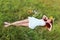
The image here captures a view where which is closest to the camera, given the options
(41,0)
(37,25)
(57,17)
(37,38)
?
(37,38)

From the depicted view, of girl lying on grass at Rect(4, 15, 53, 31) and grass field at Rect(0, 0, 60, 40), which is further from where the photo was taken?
girl lying on grass at Rect(4, 15, 53, 31)

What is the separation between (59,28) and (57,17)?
390 millimetres

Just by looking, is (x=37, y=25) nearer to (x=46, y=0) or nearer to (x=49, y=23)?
(x=49, y=23)

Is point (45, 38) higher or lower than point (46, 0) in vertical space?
lower

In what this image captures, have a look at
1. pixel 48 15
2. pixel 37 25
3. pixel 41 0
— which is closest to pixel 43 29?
pixel 37 25

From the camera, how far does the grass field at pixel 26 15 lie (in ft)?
16.4

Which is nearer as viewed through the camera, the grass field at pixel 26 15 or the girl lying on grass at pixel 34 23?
the grass field at pixel 26 15

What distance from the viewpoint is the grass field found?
5.01 metres

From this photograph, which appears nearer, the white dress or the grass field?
the grass field

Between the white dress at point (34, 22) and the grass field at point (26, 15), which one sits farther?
the white dress at point (34, 22)

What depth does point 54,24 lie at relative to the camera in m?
5.54

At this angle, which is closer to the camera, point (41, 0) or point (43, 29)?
point (43, 29)

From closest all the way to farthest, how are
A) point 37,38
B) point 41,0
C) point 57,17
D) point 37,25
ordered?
point 37,38
point 37,25
point 57,17
point 41,0

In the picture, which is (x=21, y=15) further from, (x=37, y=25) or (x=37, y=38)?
(x=37, y=38)
